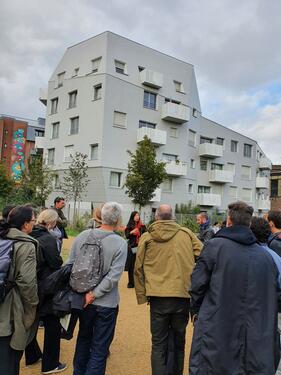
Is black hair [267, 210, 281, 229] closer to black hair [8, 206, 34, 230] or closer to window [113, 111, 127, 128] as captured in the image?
black hair [8, 206, 34, 230]

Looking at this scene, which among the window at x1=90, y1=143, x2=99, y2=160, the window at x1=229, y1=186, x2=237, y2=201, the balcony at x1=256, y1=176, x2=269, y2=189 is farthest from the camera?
the balcony at x1=256, y1=176, x2=269, y2=189

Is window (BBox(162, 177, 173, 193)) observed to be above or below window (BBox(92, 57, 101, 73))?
below

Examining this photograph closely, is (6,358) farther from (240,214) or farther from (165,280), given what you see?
(240,214)

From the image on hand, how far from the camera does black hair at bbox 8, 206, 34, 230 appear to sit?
3586 mm

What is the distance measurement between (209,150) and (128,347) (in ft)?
113

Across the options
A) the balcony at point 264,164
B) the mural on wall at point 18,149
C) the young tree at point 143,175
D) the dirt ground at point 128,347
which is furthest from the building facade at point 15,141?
the dirt ground at point 128,347

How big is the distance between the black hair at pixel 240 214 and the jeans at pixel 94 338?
1.54 metres

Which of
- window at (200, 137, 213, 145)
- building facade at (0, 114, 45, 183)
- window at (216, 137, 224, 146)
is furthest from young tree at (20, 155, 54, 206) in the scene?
building facade at (0, 114, 45, 183)

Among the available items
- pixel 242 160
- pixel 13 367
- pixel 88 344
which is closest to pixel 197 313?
Answer: pixel 88 344

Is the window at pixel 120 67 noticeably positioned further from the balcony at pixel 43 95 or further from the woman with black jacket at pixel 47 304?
the woman with black jacket at pixel 47 304

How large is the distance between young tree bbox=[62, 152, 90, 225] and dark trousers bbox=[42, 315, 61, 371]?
76.6 feet

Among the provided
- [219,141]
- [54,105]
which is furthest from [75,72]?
[219,141]

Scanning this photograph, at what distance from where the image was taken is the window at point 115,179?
3119 cm

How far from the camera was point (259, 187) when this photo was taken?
45.9 metres
